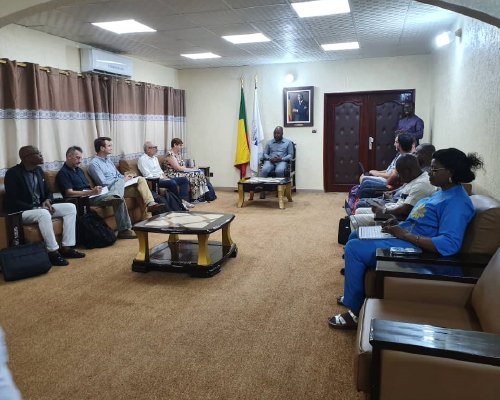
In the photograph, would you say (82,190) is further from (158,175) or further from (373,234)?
(373,234)

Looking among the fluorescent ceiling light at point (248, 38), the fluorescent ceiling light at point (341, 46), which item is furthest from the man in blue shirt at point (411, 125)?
the fluorescent ceiling light at point (248, 38)

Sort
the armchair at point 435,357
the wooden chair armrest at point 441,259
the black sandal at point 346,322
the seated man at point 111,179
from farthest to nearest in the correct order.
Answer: the seated man at point 111,179, the black sandal at point 346,322, the wooden chair armrest at point 441,259, the armchair at point 435,357

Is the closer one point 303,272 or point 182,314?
point 182,314

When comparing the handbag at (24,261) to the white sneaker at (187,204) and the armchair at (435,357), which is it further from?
the armchair at (435,357)

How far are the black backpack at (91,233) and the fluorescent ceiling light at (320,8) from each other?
2.97 m

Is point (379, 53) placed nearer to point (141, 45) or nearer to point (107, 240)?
point (141, 45)

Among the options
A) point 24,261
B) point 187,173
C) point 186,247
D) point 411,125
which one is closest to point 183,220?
point 186,247

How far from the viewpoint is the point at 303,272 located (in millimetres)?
3523

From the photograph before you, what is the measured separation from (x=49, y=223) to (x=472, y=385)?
3.54 meters

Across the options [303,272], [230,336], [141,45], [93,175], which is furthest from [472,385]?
[141,45]

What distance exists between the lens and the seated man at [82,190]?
445cm

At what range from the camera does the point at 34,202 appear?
12.9ft

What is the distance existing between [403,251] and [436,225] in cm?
26

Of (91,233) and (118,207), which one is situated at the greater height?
(118,207)
